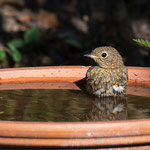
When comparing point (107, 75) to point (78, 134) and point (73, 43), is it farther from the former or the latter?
point (73, 43)

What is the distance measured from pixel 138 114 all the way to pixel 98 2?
776cm

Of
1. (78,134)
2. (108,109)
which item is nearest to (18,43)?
(108,109)

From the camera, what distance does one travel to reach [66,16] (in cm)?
924

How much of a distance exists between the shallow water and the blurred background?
2.20 meters

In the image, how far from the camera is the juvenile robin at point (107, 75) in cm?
301

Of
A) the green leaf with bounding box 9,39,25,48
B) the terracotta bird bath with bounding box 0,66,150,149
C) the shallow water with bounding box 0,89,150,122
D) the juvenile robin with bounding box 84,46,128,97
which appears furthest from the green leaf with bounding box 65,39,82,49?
the terracotta bird bath with bounding box 0,66,150,149

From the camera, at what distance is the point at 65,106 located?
2875 millimetres

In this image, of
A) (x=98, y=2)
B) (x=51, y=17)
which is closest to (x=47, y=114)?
(x=51, y=17)

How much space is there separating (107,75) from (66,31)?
17.7 ft

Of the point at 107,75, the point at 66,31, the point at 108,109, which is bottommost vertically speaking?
the point at 108,109

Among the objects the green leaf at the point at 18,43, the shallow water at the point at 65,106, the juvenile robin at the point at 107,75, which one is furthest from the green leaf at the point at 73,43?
the juvenile robin at the point at 107,75

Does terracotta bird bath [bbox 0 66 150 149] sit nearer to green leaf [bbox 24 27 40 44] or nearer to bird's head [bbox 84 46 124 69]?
bird's head [bbox 84 46 124 69]

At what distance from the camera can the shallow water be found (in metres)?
2.57

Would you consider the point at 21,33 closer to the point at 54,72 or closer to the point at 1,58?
the point at 1,58
